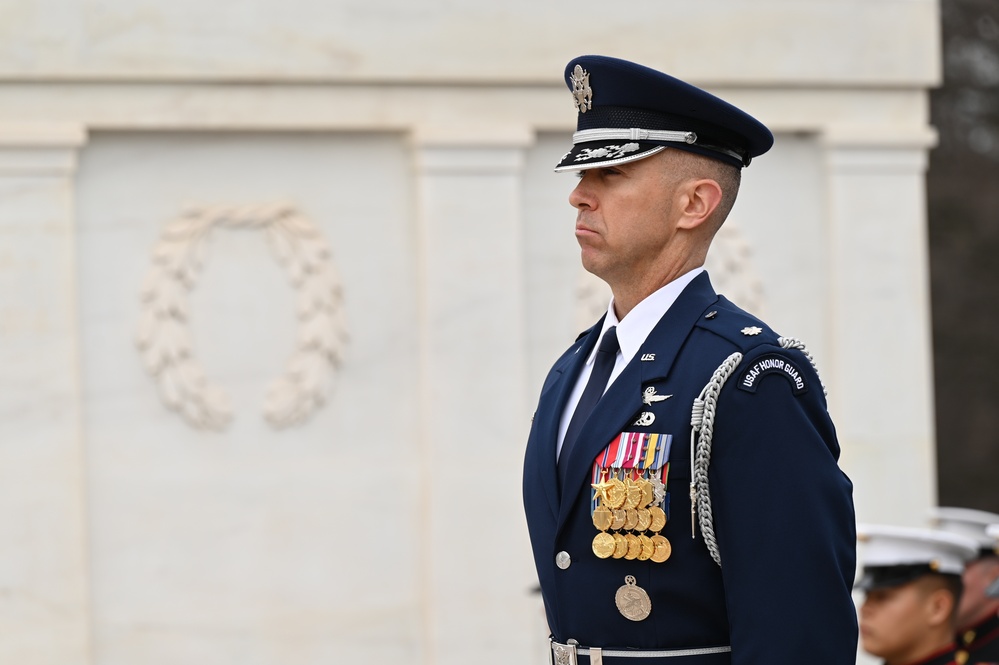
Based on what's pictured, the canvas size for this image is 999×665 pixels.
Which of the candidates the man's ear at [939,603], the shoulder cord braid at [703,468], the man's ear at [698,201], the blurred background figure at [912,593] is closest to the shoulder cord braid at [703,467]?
the shoulder cord braid at [703,468]

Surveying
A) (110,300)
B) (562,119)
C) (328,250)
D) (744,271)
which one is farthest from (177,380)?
(744,271)

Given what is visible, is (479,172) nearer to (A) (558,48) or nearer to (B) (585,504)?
(A) (558,48)

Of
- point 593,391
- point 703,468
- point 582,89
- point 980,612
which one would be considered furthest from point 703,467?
point 980,612

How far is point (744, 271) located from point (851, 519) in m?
3.99

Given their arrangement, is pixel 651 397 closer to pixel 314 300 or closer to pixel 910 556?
pixel 910 556

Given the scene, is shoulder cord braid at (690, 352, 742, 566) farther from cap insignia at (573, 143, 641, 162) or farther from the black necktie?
cap insignia at (573, 143, 641, 162)

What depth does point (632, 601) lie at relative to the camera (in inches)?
102

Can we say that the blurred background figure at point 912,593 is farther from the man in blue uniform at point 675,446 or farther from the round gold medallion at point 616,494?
the round gold medallion at point 616,494

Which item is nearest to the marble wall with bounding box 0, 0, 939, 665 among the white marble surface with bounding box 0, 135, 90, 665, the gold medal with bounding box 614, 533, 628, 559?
the white marble surface with bounding box 0, 135, 90, 665

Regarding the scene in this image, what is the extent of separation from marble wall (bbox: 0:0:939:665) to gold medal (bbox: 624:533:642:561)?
11.2 feet

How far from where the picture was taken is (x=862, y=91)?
6.59 m

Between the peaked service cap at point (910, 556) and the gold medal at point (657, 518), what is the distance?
2.63 m

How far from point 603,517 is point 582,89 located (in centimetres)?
86

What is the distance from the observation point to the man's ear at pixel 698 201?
108 inches
